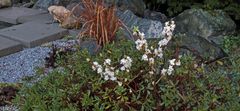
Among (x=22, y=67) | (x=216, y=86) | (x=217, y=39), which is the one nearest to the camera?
(x=216, y=86)

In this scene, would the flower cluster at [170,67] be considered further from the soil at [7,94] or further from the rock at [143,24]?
the rock at [143,24]

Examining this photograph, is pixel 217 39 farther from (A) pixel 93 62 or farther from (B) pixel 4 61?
(A) pixel 93 62

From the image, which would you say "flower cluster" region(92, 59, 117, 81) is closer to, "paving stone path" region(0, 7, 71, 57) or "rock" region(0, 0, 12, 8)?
"paving stone path" region(0, 7, 71, 57)

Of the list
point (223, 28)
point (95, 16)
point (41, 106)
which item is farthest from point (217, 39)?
point (41, 106)

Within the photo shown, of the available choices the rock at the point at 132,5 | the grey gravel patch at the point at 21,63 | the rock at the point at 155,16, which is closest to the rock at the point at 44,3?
the rock at the point at 132,5

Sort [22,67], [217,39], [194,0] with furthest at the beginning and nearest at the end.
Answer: [194,0]
[217,39]
[22,67]

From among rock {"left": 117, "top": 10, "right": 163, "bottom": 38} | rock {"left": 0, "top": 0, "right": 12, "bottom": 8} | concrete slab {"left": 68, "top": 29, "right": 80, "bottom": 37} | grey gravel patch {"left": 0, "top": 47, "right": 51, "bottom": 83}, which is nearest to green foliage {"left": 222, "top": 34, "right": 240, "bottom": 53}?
rock {"left": 117, "top": 10, "right": 163, "bottom": 38}
